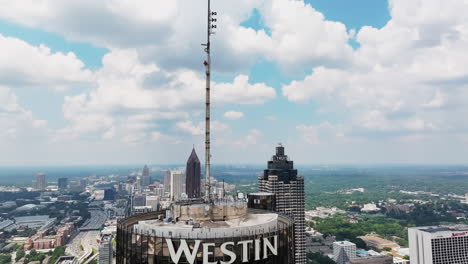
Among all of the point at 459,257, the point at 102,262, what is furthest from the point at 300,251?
the point at 102,262

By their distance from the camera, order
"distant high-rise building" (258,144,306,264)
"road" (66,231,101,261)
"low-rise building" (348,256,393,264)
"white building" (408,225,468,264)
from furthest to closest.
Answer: "road" (66,231,101,261) → "low-rise building" (348,256,393,264) → "distant high-rise building" (258,144,306,264) → "white building" (408,225,468,264)

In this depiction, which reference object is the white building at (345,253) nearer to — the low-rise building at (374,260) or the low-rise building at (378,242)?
the low-rise building at (374,260)

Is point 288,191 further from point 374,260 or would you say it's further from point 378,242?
point 378,242

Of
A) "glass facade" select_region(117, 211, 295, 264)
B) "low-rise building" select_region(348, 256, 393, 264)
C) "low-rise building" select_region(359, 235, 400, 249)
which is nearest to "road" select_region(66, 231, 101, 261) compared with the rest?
"low-rise building" select_region(348, 256, 393, 264)

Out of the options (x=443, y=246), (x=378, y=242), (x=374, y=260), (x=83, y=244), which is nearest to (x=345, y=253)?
(x=374, y=260)

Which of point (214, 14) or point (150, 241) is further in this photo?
point (214, 14)

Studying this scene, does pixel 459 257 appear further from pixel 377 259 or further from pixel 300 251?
pixel 300 251

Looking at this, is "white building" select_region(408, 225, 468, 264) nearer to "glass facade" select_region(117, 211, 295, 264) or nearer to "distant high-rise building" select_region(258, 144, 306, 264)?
"distant high-rise building" select_region(258, 144, 306, 264)

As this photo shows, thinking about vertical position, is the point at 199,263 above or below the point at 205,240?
below
